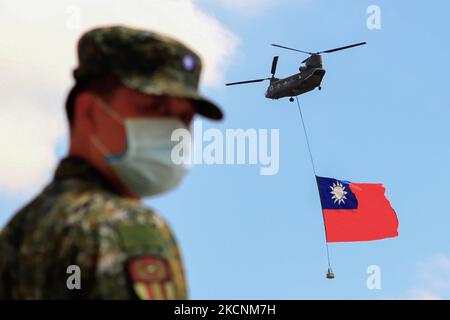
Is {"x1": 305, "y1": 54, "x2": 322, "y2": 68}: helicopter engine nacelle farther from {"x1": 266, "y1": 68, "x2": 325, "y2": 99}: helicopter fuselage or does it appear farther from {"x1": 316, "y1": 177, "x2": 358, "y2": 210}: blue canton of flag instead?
{"x1": 316, "y1": 177, "x2": 358, "y2": 210}: blue canton of flag

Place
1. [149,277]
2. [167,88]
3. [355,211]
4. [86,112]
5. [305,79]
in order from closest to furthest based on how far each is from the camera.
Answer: [149,277]
[167,88]
[86,112]
[355,211]
[305,79]

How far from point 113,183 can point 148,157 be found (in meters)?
0.28

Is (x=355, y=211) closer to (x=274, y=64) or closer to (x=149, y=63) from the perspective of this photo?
(x=274, y=64)

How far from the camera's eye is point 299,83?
6575cm

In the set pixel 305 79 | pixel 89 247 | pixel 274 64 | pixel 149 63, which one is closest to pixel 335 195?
pixel 305 79

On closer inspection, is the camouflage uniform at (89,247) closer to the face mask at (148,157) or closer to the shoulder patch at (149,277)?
the shoulder patch at (149,277)

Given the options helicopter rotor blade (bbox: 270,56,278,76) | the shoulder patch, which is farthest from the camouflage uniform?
helicopter rotor blade (bbox: 270,56,278,76)

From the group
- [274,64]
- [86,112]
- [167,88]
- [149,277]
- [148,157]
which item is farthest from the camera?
[274,64]

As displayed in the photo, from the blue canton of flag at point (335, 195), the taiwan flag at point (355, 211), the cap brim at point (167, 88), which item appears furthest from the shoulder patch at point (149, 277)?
the blue canton of flag at point (335, 195)

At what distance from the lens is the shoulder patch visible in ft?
14.1
